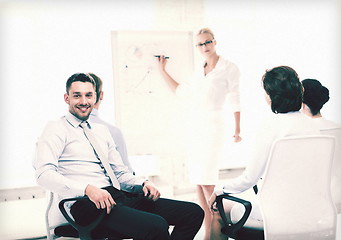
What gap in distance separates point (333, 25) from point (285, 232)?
4.21 meters

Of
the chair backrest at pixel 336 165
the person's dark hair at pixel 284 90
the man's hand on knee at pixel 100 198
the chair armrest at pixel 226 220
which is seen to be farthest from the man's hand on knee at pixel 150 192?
the chair backrest at pixel 336 165

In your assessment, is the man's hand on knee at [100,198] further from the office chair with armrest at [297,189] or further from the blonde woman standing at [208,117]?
the blonde woman standing at [208,117]

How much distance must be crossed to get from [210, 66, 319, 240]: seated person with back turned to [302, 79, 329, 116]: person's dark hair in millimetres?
676

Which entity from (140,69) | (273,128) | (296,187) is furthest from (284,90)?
(140,69)

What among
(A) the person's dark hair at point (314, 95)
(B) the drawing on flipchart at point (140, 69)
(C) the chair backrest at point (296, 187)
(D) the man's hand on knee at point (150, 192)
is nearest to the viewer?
(C) the chair backrest at point (296, 187)

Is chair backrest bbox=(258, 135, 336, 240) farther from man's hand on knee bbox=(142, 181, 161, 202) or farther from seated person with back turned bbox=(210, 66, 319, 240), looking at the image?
man's hand on knee bbox=(142, 181, 161, 202)

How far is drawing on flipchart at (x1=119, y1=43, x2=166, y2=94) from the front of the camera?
436 centimetres

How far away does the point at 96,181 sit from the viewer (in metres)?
2.52

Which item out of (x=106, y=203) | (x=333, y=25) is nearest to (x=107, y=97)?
(x=106, y=203)

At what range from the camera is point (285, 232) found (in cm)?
210

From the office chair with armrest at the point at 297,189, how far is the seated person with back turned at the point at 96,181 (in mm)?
553

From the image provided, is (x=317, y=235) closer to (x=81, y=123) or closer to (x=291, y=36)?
(x=81, y=123)

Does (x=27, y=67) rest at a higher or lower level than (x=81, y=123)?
higher

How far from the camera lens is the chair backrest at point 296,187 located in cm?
204
